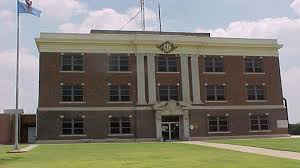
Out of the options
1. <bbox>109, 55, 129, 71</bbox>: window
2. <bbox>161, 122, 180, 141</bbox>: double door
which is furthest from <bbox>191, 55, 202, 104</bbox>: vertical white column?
<bbox>109, 55, 129, 71</bbox>: window

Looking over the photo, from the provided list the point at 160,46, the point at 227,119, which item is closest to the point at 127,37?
the point at 160,46

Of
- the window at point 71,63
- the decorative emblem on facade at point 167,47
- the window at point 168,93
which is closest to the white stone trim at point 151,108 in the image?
the window at point 168,93

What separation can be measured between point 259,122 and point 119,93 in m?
17.1

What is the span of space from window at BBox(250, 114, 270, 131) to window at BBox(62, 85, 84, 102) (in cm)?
2017

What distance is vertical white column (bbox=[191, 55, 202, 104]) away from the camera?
46.8 m

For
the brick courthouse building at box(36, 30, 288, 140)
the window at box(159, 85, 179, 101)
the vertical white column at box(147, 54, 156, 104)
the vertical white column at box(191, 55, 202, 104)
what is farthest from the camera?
the vertical white column at box(191, 55, 202, 104)

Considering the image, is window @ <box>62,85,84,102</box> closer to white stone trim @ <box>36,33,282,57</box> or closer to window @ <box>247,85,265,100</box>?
white stone trim @ <box>36,33,282,57</box>

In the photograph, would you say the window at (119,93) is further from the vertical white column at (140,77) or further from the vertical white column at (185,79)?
the vertical white column at (185,79)

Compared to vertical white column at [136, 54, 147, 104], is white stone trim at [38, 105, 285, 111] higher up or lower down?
lower down

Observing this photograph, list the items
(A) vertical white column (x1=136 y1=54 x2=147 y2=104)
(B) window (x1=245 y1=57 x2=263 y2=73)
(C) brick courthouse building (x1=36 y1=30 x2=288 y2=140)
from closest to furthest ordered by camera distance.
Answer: (C) brick courthouse building (x1=36 y1=30 x2=288 y2=140) < (A) vertical white column (x1=136 y1=54 x2=147 y2=104) < (B) window (x1=245 y1=57 x2=263 y2=73)

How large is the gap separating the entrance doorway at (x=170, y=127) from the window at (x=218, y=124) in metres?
3.79

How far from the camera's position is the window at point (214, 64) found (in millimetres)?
48219

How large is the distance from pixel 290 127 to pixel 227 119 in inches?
595

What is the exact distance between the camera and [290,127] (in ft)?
190
